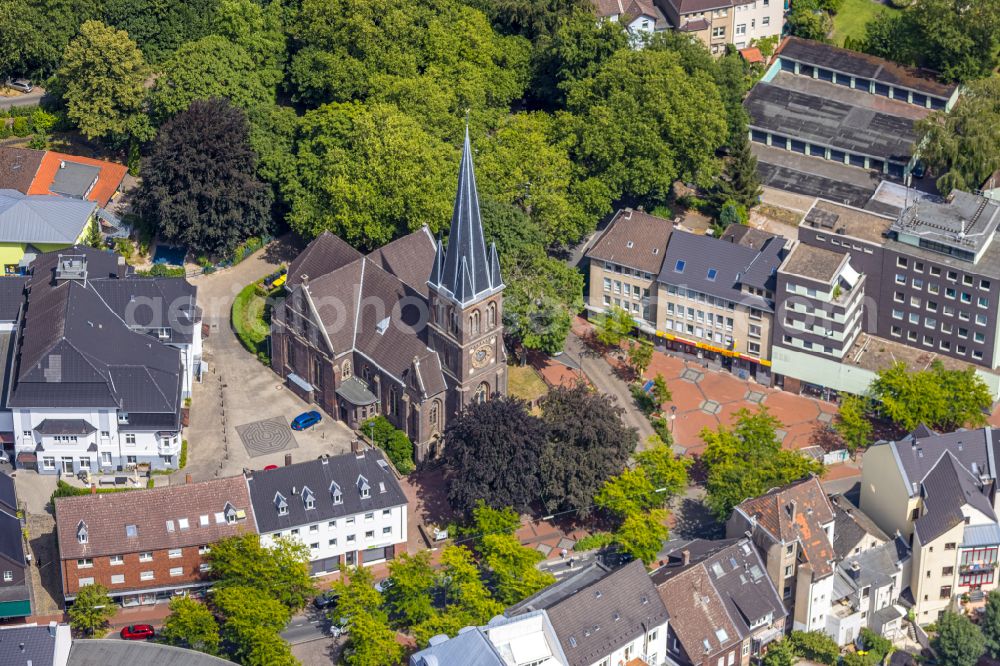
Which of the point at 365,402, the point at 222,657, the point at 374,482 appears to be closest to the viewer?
the point at 222,657

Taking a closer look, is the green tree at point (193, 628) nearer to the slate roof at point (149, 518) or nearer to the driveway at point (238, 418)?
the slate roof at point (149, 518)

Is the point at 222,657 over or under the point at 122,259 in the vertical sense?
under

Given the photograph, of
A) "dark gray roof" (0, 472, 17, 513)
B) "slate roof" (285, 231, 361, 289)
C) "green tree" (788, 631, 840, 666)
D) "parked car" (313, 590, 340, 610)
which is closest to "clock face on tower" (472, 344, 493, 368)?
"slate roof" (285, 231, 361, 289)

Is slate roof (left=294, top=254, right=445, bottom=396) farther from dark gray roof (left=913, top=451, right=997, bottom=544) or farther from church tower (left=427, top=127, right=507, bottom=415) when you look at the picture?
dark gray roof (left=913, top=451, right=997, bottom=544)

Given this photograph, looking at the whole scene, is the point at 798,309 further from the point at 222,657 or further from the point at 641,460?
the point at 222,657

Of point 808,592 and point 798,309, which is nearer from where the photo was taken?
point 808,592

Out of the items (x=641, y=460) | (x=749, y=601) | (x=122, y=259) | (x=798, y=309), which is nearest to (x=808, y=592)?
(x=749, y=601)
